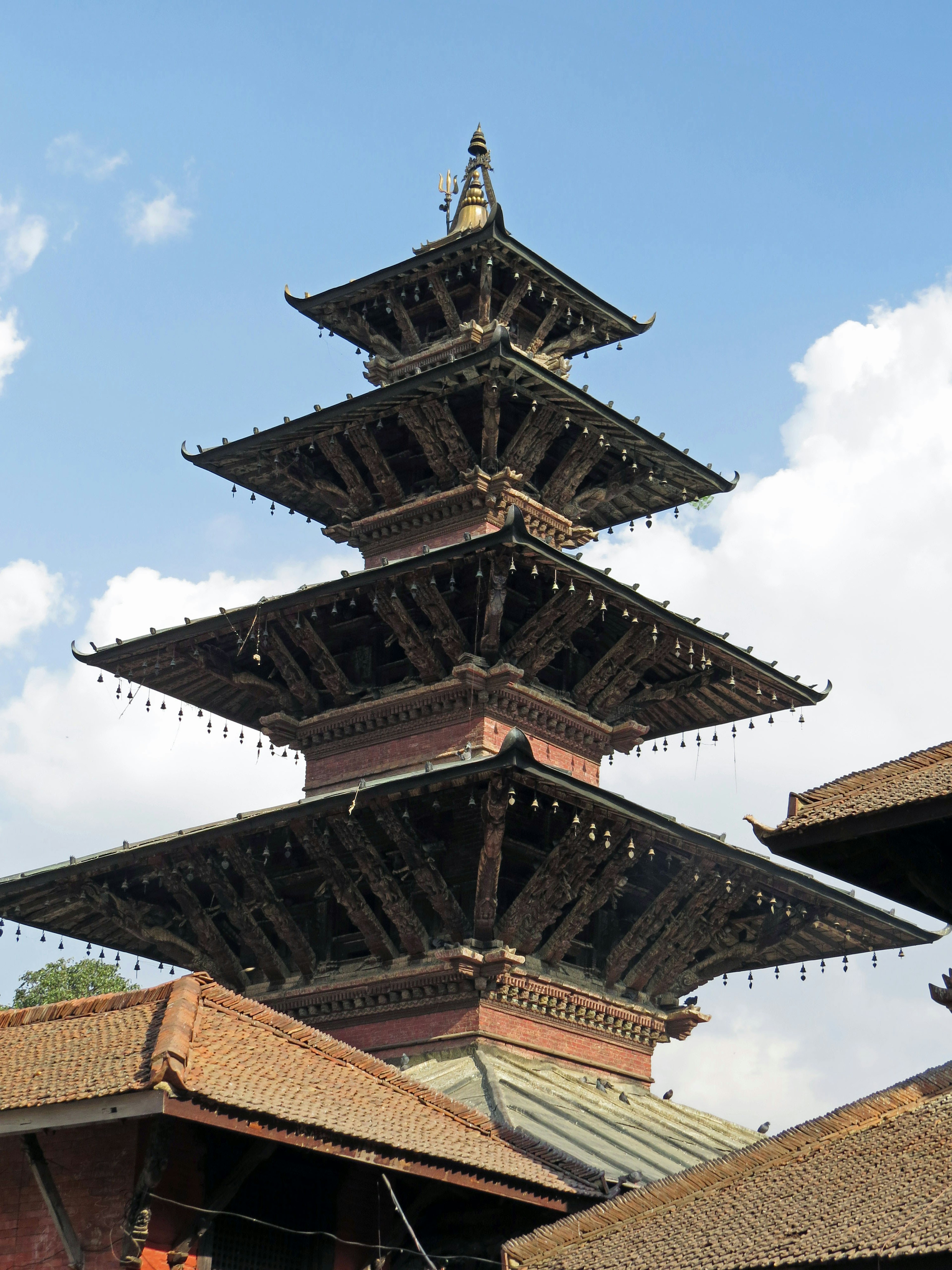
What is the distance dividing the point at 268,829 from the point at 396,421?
7683 mm

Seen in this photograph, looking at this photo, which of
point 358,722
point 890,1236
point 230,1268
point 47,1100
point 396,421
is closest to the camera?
point 890,1236

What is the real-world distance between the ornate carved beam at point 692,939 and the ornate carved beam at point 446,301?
36.9ft

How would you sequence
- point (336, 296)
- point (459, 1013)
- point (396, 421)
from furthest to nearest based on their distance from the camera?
point (336, 296)
point (396, 421)
point (459, 1013)

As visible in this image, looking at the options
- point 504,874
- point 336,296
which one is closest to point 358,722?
point 504,874

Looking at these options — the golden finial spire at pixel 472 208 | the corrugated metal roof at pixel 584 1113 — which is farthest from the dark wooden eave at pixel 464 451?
the corrugated metal roof at pixel 584 1113

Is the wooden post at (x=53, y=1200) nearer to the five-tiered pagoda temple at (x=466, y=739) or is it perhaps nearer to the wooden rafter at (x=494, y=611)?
the five-tiered pagoda temple at (x=466, y=739)

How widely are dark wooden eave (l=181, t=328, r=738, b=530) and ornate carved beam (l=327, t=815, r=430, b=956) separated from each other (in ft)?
21.8

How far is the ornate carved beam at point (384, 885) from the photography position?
22344 millimetres

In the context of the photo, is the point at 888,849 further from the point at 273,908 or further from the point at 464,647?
the point at 273,908

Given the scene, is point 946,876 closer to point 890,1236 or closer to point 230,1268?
point 890,1236

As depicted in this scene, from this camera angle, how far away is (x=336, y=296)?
96.9 ft

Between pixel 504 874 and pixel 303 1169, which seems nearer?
pixel 303 1169

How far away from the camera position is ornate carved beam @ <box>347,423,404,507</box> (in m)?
27.1

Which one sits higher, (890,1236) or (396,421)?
(396,421)
